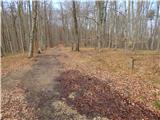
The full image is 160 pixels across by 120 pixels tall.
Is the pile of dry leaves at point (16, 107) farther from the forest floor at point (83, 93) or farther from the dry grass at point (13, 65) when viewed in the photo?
the dry grass at point (13, 65)

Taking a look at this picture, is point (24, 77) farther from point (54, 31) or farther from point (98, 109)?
point (54, 31)

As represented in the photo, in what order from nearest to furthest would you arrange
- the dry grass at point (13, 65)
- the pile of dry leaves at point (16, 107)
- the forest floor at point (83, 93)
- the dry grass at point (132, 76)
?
the pile of dry leaves at point (16, 107) → the forest floor at point (83, 93) → the dry grass at point (132, 76) → the dry grass at point (13, 65)

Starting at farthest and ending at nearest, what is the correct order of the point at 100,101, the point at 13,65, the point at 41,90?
the point at 13,65 < the point at 41,90 < the point at 100,101

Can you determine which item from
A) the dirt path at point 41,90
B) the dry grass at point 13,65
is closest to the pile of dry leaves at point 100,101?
the dirt path at point 41,90

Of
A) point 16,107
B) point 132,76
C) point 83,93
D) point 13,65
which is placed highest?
point 13,65

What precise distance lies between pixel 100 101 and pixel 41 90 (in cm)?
285

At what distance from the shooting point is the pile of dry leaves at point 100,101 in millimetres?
7113

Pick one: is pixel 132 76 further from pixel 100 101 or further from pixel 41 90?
pixel 41 90

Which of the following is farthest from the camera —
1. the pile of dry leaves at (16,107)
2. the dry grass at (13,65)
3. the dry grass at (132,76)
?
the dry grass at (13,65)

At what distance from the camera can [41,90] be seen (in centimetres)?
924

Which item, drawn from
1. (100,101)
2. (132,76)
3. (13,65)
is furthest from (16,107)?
(13,65)

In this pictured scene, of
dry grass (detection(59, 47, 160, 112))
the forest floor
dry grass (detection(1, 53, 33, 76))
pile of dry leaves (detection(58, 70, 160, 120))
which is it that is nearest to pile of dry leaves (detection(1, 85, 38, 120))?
the forest floor

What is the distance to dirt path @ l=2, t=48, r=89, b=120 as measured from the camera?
23.3 ft

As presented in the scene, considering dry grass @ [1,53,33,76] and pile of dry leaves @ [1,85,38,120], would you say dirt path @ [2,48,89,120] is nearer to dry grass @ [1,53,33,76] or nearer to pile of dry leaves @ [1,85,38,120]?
pile of dry leaves @ [1,85,38,120]
